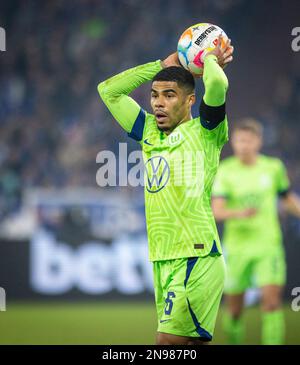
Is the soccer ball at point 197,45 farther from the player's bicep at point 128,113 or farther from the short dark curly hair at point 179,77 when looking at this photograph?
the player's bicep at point 128,113

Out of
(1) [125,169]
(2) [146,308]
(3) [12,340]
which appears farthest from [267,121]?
(3) [12,340]

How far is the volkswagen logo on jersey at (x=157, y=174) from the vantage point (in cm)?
532

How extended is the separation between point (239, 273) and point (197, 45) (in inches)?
174

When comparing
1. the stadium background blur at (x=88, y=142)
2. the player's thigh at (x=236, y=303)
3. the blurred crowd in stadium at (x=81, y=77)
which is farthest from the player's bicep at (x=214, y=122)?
the blurred crowd in stadium at (x=81, y=77)

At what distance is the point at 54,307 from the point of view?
12.1m

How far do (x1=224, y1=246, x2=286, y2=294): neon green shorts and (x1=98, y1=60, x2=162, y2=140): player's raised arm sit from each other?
3.97m

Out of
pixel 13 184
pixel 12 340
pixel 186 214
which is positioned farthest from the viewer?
pixel 13 184

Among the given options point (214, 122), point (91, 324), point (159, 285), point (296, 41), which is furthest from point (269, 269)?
point (296, 41)

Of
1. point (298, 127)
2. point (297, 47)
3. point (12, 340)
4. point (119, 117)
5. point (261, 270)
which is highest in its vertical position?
point (297, 47)

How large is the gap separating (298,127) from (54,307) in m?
5.59

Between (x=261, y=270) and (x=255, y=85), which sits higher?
(x=255, y=85)

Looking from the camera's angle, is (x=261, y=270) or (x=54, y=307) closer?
(x=261, y=270)

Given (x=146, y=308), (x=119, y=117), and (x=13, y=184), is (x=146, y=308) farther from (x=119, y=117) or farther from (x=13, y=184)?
(x=119, y=117)

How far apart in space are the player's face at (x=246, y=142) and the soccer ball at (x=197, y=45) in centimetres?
391
